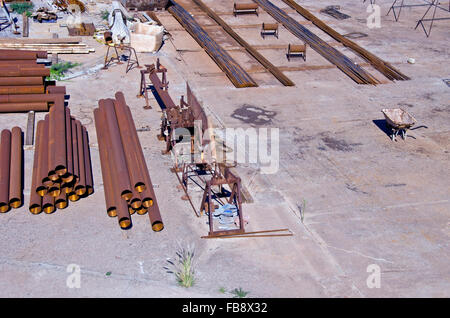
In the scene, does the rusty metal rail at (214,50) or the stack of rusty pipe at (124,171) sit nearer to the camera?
the stack of rusty pipe at (124,171)

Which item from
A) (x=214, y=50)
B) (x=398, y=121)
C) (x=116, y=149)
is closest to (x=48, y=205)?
(x=116, y=149)

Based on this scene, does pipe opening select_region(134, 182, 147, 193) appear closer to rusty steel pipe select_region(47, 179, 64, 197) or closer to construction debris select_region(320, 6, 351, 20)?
rusty steel pipe select_region(47, 179, 64, 197)

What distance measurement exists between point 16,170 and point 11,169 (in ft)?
0.55

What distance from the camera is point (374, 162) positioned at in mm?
17062

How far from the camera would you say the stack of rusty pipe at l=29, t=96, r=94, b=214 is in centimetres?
1352

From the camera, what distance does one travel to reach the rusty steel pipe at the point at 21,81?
18828 mm

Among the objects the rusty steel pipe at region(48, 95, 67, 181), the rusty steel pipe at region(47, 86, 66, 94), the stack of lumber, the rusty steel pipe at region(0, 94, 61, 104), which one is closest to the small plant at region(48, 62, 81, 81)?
the stack of lumber

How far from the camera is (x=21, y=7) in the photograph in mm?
28375

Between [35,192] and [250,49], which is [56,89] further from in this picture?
[250,49]

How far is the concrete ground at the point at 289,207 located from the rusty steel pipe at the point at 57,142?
1.02m

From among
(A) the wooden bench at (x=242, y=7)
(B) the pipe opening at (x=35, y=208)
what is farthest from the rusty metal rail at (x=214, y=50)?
(B) the pipe opening at (x=35, y=208)

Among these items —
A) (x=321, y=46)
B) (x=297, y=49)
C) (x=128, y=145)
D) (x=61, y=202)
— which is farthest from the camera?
(x=321, y=46)

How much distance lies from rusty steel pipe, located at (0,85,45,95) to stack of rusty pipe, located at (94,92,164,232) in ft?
10.2

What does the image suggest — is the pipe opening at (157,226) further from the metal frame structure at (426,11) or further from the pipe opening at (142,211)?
the metal frame structure at (426,11)
